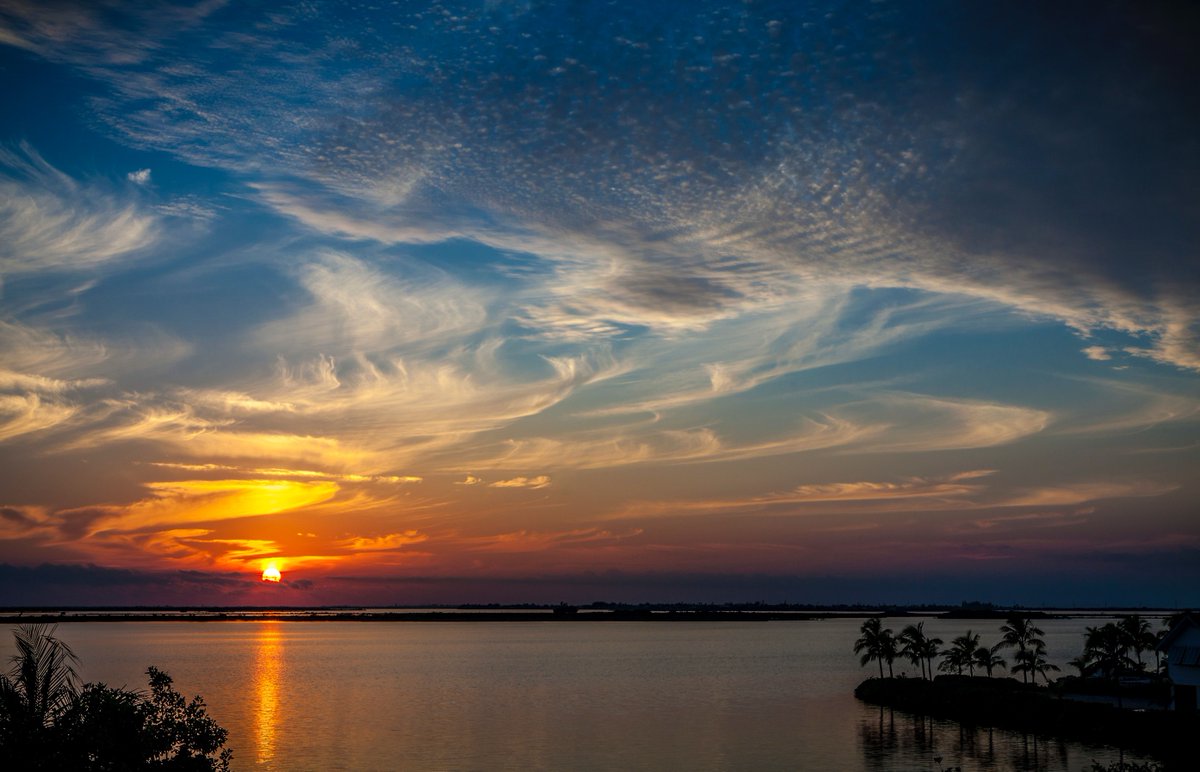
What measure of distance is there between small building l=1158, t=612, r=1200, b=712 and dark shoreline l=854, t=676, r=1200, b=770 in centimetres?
237

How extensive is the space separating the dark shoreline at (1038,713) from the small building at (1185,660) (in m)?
2.37

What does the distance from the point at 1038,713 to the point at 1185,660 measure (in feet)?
38.7

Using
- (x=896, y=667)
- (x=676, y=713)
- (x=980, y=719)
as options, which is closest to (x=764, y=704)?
(x=676, y=713)

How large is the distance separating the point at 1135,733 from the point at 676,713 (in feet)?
135

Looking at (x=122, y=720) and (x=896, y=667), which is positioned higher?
(x=122, y=720)

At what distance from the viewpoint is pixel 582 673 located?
13850 cm

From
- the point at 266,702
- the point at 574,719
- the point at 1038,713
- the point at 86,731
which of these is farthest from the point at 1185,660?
the point at 266,702

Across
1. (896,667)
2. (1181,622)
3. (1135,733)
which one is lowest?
(896,667)

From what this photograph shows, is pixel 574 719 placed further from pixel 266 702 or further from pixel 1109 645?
pixel 1109 645

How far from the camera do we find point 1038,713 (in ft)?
232

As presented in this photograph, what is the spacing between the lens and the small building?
62250 mm

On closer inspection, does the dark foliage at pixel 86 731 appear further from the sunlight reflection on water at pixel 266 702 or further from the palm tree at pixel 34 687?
the sunlight reflection on water at pixel 266 702

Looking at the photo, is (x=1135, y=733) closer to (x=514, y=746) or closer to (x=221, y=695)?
(x=514, y=746)

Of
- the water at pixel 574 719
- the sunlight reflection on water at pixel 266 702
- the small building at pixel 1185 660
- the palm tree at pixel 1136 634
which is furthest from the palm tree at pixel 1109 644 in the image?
the sunlight reflection on water at pixel 266 702
